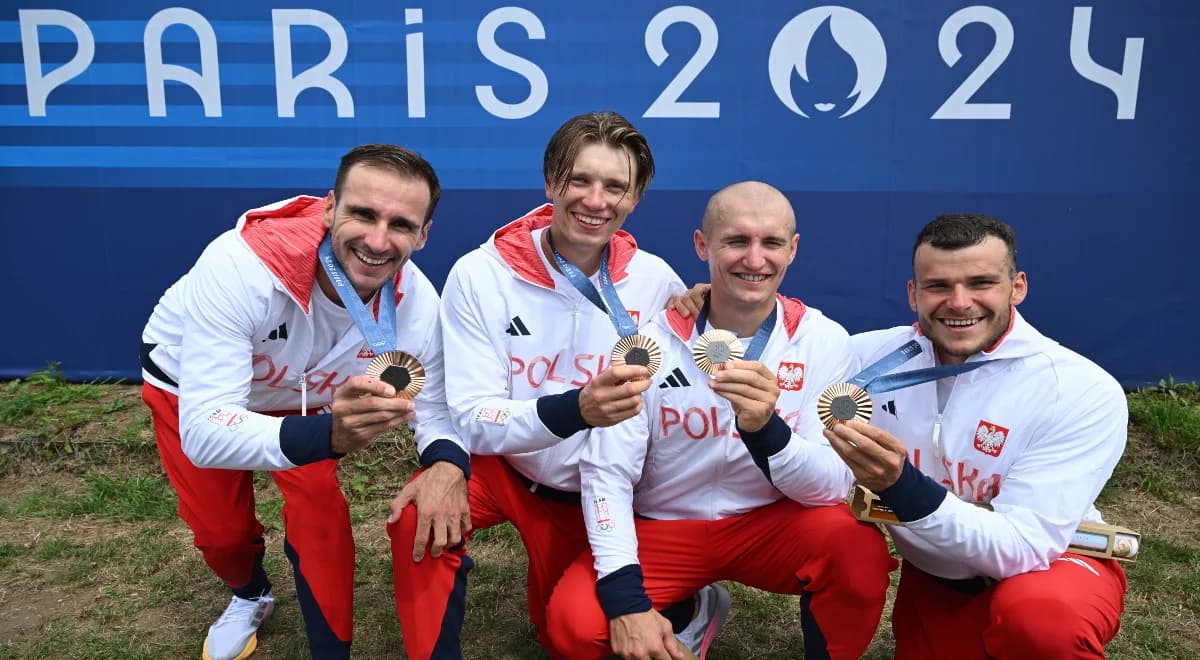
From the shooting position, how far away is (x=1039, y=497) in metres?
2.06

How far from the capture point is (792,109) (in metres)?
4.17

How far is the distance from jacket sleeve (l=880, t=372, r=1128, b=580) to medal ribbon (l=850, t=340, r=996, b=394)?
250 mm

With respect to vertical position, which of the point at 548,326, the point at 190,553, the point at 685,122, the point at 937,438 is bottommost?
the point at 190,553

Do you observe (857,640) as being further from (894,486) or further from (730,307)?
(730,307)

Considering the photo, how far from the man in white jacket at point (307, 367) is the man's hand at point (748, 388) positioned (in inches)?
29.1

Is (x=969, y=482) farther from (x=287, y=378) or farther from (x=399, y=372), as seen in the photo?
(x=287, y=378)

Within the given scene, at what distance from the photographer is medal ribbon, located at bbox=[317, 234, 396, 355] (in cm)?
230

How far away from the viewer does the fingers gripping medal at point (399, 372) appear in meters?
2.09

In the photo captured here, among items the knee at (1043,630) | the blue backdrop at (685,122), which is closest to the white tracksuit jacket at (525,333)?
the knee at (1043,630)

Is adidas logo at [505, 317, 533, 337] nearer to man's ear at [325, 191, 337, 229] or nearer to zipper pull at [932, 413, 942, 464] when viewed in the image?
man's ear at [325, 191, 337, 229]

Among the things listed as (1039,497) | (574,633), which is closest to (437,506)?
(574,633)

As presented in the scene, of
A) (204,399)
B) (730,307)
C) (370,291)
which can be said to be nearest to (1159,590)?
(730,307)

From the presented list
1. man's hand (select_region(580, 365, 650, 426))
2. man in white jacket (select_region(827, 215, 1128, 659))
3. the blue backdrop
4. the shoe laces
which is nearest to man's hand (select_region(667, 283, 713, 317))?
man's hand (select_region(580, 365, 650, 426))

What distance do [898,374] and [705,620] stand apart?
1.01m
